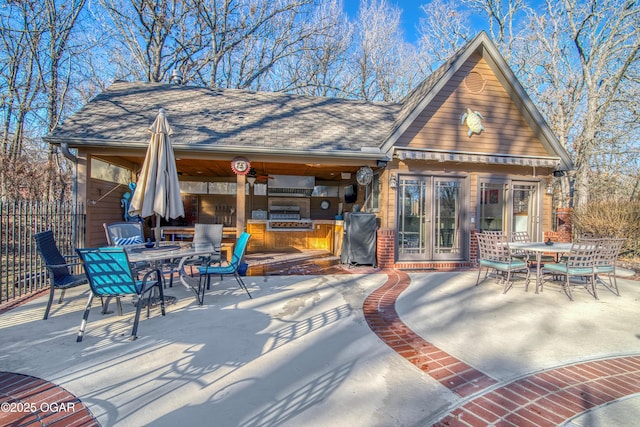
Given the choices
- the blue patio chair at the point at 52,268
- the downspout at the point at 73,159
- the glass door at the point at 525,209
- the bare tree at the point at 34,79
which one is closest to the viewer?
the blue patio chair at the point at 52,268

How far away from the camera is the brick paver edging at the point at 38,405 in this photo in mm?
2053

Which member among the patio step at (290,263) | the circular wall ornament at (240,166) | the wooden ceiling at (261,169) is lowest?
the patio step at (290,263)

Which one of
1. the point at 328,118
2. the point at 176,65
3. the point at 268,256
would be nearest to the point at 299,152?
the point at 328,118

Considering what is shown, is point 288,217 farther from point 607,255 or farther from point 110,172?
point 607,255

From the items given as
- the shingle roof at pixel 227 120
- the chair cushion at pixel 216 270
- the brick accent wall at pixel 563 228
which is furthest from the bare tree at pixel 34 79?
the brick accent wall at pixel 563 228

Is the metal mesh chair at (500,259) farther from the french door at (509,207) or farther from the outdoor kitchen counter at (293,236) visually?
the outdoor kitchen counter at (293,236)

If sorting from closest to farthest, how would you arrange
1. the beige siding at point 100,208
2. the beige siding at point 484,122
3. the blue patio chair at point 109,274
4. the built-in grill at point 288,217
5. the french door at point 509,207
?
the blue patio chair at point 109,274, the beige siding at point 100,208, the beige siding at point 484,122, the french door at point 509,207, the built-in grill at point 288,217

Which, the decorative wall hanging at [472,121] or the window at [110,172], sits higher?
the decorative wall hanging at [472,121]

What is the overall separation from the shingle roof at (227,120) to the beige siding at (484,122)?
3.69ft

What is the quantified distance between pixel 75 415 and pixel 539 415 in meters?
3.07

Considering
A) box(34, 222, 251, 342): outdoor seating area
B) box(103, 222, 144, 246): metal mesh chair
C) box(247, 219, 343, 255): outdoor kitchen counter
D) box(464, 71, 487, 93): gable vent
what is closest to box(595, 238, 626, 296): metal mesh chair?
box(464, 71, 487, 93): gable vent

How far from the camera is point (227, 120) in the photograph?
820 cm

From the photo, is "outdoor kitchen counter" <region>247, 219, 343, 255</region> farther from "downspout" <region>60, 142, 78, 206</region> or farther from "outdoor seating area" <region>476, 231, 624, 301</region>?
"outdoor seating area" <region>476, 231, 624, 301</region>

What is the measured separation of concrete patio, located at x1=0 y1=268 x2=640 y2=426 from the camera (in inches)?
87.3
